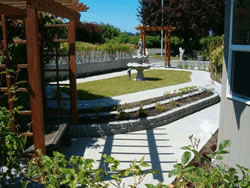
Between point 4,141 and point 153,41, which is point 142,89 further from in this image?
point 153,41

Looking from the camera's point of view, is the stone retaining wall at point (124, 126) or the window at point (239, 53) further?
the stone retaining wall at point (124, 126)

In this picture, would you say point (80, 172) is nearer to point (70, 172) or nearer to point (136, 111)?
point (70, 172)

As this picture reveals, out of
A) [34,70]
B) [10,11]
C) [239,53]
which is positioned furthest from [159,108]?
[10,11]

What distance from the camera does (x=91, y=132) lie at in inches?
236

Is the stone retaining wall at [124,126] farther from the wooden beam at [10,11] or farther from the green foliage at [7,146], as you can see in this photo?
the green foliage at [7,146]

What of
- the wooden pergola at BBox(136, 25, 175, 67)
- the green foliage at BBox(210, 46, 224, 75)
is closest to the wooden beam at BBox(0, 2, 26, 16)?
the green foliage at BBox(210, 46, 224, 75)

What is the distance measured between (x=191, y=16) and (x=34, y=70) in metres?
28.6

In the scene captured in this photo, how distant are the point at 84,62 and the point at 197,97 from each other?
26.6ft

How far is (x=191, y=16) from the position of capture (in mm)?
29750

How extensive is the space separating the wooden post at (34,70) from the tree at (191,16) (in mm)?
27830

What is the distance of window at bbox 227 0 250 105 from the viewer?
3.36 meters

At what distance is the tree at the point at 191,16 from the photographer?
29.6 m

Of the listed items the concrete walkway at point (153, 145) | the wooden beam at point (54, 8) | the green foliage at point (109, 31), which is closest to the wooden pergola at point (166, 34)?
the concrete walkway at point (153, 145)

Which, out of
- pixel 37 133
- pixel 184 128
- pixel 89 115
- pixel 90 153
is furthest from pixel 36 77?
pixel 184 128
